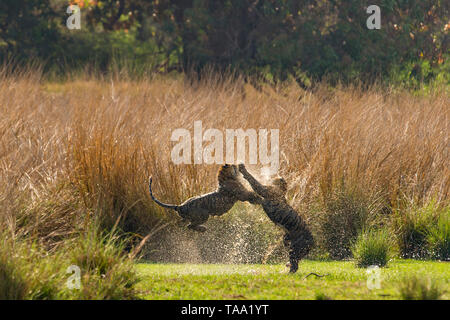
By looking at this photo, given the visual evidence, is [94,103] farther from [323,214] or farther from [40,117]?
[323,214]

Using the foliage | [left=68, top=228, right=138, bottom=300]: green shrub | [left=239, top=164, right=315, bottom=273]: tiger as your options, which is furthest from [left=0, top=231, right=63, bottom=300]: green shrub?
the foliage

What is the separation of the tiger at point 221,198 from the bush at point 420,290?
1.57 metres

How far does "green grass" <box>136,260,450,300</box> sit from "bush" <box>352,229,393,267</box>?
0.10 metres

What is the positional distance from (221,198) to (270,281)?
2.61 ft

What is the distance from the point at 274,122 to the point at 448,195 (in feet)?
7.57

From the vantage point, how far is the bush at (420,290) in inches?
194

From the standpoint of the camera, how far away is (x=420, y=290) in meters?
4.95

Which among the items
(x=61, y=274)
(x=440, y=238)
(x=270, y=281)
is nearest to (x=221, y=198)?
(x=270, y=281)

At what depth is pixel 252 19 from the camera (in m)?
19.2

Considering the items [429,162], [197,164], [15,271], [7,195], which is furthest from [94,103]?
[15,271]

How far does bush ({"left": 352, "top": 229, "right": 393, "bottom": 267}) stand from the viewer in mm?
7020

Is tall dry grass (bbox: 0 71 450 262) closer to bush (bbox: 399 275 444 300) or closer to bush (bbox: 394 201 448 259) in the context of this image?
bush (bbox: 394 201 448 259)

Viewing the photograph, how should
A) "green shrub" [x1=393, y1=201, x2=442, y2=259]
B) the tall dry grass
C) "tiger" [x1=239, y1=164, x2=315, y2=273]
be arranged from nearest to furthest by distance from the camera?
"tiger" [x1=239, y1=164, x2=315, y2=273], the tall dry grass, "green shrub" [x1=393, y1=201, x2=442, y2=259]

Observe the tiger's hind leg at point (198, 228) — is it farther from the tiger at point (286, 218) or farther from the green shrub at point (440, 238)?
the green shrub at point (440, 238)
